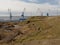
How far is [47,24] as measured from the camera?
27.2 meters

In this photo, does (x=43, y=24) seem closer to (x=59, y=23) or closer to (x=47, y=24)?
(x=47, y=24)

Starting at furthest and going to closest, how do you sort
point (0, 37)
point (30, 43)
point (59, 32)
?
point (0, 37), point (59, 32), point (30, 43)

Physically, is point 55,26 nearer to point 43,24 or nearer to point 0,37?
point 43,24

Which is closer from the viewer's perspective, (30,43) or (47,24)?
(30,43)

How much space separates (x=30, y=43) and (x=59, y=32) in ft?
12.8

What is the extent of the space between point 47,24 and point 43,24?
126 cm

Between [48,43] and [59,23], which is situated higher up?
[59,23]

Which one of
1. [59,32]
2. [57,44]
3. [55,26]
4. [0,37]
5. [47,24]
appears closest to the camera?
[57,44]

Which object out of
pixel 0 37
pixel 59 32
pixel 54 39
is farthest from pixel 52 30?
pixel 0 37

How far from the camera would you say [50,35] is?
21.9 metres

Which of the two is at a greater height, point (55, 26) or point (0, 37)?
point (55, 26)

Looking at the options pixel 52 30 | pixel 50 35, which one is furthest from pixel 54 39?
pixel 52 30

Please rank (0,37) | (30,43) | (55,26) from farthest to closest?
(0,37), (55,26), (30,43)

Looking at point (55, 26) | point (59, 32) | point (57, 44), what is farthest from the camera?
point (55, 26)
